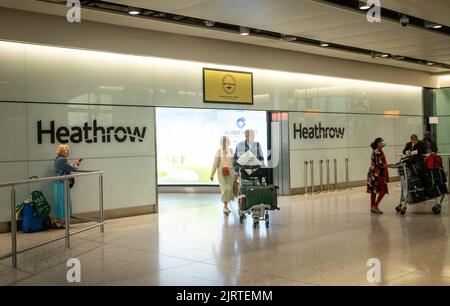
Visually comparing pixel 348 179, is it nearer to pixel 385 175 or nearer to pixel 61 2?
pixel 385 175

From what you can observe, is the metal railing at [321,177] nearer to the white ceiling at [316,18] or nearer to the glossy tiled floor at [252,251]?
the white ceiling at [316,18]

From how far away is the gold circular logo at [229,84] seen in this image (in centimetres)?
1280

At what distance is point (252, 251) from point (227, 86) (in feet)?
21.0

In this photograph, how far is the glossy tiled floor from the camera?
580 centimetres

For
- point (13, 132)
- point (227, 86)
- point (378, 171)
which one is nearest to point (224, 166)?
point (227, 86)

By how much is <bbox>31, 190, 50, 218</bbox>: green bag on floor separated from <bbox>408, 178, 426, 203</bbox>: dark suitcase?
6.58 m

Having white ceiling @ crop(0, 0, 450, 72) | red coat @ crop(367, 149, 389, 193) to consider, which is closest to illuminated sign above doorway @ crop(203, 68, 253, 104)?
white ceiling @ crop(0, 0, 450, 72)

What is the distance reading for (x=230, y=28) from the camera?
36.1 feet

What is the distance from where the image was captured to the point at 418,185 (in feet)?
33.1

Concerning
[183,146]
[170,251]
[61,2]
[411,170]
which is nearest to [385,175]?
[411,170]

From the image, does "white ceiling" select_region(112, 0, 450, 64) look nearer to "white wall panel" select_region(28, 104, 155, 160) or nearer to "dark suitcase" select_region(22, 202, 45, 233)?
"white wall panel" select_region(28, 104, 155, 160)
